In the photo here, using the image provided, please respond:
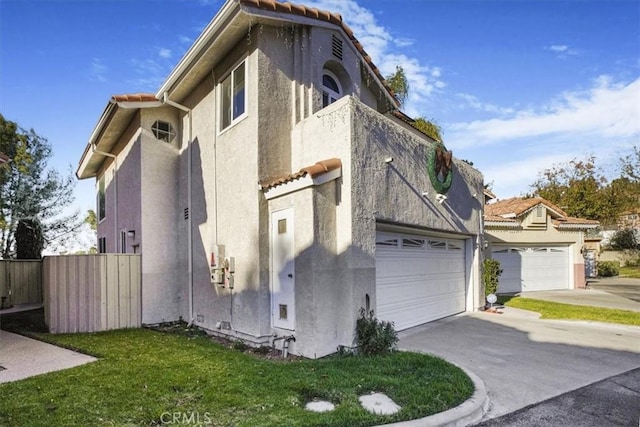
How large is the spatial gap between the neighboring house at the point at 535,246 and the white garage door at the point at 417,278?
22.6ft

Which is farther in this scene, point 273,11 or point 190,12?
point 190,12

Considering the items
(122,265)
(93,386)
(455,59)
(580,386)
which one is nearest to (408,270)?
(580,386)

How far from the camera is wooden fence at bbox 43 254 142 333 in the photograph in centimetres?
941

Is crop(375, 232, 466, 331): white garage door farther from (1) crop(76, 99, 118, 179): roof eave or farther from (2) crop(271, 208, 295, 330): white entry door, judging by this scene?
(1) crop(76, 99, 118, 179): roof eave

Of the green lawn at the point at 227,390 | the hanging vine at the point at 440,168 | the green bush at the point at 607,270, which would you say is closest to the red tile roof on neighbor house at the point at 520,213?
the hanging vine at the point at 440,168

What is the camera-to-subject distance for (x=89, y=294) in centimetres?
968

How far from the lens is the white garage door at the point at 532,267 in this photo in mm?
18203

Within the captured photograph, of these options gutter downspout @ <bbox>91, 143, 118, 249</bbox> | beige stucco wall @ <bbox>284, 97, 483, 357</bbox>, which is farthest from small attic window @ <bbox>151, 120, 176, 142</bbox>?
beige stucco wall @ <bbox>284, 97, 483, 357</bbox>

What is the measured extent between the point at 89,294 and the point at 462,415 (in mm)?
9306

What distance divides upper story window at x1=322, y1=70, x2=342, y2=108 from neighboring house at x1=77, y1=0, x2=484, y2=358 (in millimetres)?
40

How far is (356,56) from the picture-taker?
9922 mm

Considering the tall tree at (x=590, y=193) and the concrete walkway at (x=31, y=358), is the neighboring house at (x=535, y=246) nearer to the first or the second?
the tall tree at (x=590, y=193)

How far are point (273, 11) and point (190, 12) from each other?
2.67 metres

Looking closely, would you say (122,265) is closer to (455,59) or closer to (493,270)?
(455,59)
